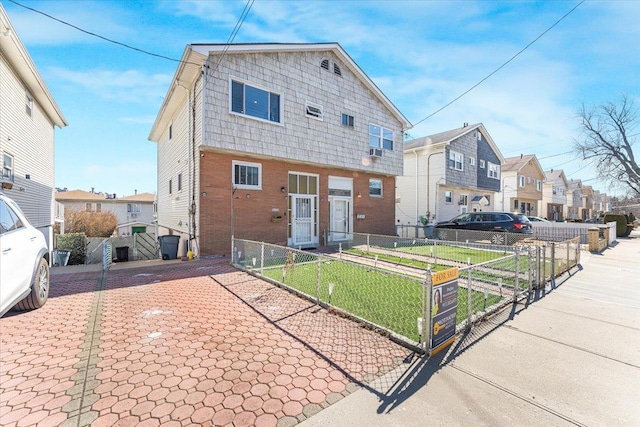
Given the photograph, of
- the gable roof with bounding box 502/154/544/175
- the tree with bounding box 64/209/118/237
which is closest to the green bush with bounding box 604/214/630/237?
the gable roof with bounding box 502/154/544/175

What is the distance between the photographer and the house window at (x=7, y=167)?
9.90m

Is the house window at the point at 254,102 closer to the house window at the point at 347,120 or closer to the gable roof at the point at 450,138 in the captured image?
the house window at the point at 347,120

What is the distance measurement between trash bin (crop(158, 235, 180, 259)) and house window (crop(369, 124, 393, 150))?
1093 cm

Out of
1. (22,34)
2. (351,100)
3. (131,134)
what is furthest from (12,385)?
(131,134)

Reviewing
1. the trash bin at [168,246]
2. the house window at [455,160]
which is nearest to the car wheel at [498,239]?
the house window at [455,160]

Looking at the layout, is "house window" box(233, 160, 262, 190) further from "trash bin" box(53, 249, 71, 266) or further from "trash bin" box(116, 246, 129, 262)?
"trash bin" box(53, 249, 71, 266)

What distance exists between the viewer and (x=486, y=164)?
2606 centimetres

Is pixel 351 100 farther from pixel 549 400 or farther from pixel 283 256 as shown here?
pixel 549 400

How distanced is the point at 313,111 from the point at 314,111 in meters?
0.07

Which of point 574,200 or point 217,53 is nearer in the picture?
point 217,53

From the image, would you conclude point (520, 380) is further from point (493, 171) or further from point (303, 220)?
point (493, 171)

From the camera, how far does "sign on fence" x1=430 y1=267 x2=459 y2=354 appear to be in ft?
11.8

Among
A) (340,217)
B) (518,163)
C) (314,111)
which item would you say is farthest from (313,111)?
(518,163)

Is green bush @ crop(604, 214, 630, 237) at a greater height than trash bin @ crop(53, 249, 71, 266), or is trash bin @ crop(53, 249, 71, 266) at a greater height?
green bush @ crop(604, 214, 630, 237)
